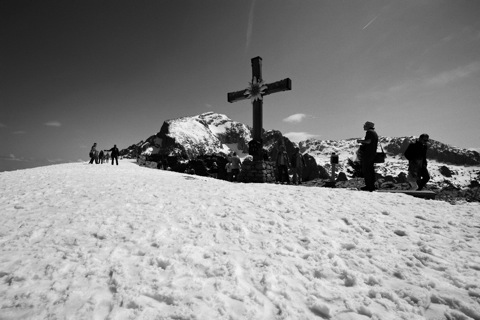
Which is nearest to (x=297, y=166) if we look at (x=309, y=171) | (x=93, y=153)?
(x=309, y=171)

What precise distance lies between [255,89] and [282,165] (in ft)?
14.1

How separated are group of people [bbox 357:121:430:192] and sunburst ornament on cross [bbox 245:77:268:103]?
5.62 metres

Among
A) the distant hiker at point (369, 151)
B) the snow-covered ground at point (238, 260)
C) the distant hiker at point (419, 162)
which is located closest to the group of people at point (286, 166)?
the distant hiker at point (369, 151)

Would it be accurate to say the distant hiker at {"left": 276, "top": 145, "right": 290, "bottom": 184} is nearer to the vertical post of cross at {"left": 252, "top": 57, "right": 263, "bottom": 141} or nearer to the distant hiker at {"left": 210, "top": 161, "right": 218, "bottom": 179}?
the vertical post of cross at {"left": 252, "top": 57, "right": 263, "bottom": 141}

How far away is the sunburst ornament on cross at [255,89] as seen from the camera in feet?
38.4

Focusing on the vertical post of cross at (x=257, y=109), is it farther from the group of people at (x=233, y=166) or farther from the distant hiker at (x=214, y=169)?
the distant hiker at (x=214, y=169)

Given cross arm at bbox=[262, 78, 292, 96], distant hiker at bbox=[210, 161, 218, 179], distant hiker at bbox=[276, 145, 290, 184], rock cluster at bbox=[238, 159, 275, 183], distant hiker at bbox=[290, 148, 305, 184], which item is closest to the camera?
rock cluster at bbox=[238, 159, 275, 183]

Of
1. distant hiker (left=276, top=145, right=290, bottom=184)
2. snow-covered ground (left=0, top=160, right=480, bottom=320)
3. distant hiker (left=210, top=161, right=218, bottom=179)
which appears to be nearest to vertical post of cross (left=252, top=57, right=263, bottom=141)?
distant hiker (left=276, top=145, right=290, bottom=184)

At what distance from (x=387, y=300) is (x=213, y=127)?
173841mm

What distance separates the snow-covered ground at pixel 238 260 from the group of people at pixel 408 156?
1.91m

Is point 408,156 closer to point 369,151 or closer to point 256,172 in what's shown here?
point 369,151

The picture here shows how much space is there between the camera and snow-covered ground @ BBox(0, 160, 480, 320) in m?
2.41

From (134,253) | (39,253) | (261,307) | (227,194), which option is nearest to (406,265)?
(261,307)

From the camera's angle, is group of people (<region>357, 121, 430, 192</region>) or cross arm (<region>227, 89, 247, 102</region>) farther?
cross arm (<region>227, 89, 247, 102</region>)
